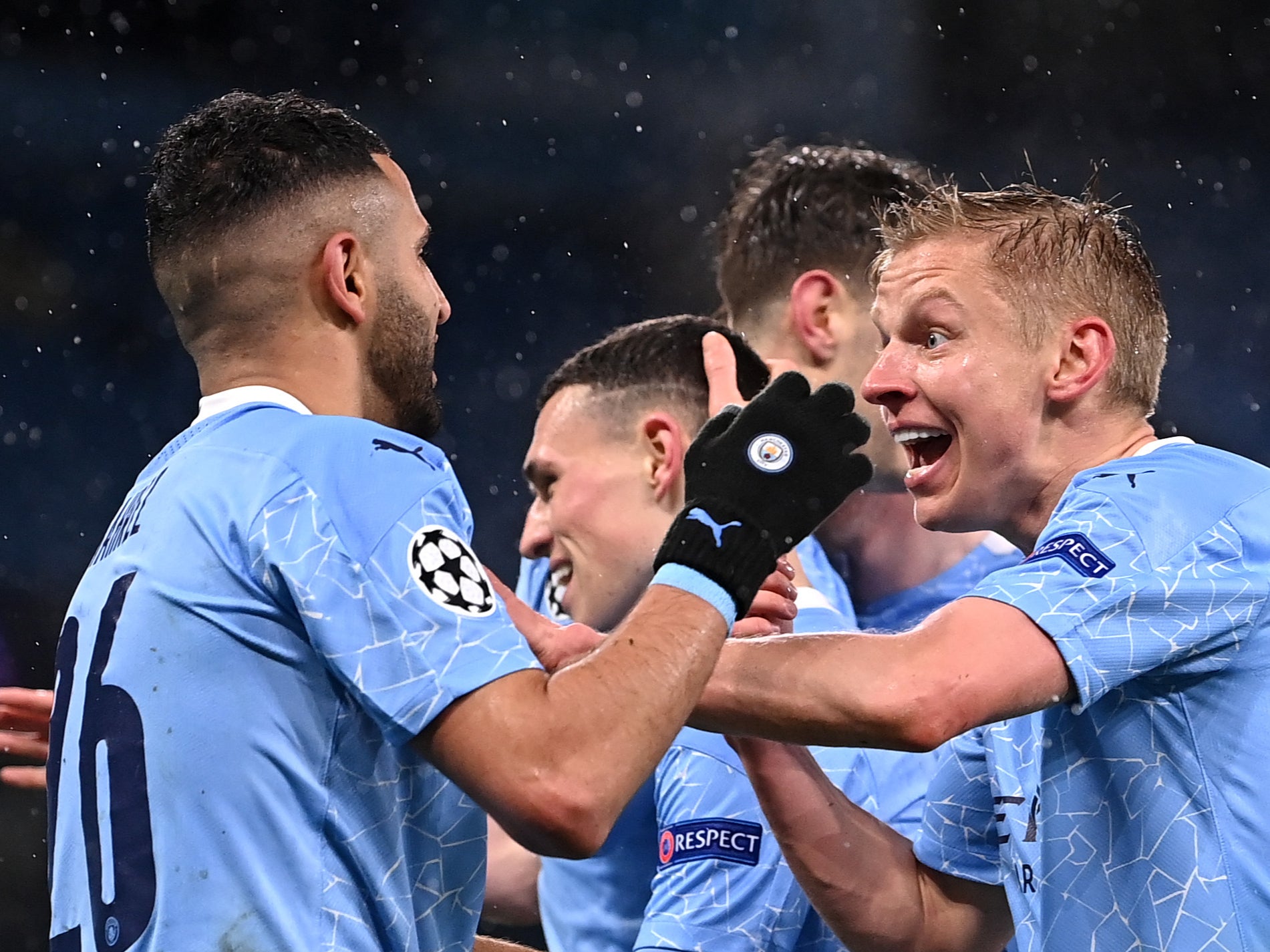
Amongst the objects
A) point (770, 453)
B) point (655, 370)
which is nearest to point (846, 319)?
point (655, 370)

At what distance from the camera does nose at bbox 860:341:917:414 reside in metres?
2.42

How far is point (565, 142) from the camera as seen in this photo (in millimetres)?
7082

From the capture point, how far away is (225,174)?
2.13 metres

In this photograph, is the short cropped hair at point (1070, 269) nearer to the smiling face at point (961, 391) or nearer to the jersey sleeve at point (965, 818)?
the smiling face at point (961, 391)

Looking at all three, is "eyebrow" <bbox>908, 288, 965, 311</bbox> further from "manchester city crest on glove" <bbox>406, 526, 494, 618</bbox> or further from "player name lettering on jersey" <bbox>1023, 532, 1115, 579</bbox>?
"manchester city crest on glove" <bbox>406, 526, 494, 618</bbox>

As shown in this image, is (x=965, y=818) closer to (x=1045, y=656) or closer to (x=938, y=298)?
(x=1045, y=656)

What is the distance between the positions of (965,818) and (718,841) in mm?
452

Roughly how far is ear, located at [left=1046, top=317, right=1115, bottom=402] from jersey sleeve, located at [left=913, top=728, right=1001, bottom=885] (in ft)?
1.98

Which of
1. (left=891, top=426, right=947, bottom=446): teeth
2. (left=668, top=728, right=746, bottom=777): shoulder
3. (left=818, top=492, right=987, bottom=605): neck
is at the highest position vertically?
(left=891, top=426, right=947, bottom=446): teeth

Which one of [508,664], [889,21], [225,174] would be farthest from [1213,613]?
Answer: [889,21]

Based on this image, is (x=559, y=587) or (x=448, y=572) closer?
(x=448, y=572)

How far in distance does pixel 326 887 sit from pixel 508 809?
263 mm

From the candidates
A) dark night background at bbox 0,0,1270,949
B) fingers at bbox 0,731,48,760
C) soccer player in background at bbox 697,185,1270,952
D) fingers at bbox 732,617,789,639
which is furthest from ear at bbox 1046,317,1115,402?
dark night background at bbox 0,0,1270,949

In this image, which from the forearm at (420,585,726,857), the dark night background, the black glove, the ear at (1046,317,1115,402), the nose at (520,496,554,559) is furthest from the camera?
the dark night background
